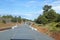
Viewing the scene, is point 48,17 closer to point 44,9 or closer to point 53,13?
point 53,13

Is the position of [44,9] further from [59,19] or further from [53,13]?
[59,19]

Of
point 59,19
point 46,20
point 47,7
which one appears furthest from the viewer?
point 47,7

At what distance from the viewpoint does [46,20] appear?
89.4 metres

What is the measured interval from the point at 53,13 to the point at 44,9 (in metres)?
24.2

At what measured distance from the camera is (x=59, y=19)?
6488cm

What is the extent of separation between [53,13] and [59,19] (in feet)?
87.0

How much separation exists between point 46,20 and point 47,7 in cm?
2658

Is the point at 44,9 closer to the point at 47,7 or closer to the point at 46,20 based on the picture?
the point at 47,7

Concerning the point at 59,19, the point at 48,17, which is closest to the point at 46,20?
the point at 48,17

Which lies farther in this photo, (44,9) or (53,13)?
(44,9)

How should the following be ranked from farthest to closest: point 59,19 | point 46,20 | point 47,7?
point 47,7 → point 46,20 → point 59,19

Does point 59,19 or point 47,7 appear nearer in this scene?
point 59,19

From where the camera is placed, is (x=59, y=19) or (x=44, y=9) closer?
(x=59, y=19)

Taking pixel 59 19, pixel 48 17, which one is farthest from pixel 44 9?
pixel 59 19
